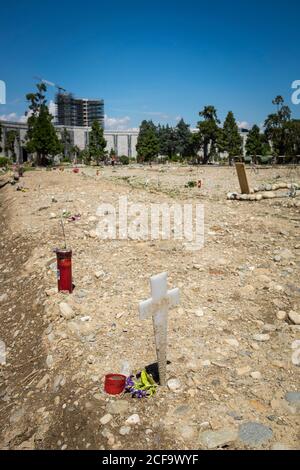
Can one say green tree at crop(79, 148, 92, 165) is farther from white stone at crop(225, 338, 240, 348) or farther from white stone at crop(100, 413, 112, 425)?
white stone at crop(100, 413, 112, 425)

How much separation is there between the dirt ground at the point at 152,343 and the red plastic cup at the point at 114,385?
0.06 meters

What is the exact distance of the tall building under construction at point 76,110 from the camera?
153 metres

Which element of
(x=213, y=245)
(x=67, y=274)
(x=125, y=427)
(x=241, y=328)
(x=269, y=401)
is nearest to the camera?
(x=125, y=427)

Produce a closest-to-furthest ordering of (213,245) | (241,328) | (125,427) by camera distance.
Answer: (125,427), (241,328), (213,245)

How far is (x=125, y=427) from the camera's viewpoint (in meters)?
2.62

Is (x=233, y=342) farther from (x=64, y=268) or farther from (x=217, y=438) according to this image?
(x=64, y=268)

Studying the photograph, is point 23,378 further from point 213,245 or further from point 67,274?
point 213,245

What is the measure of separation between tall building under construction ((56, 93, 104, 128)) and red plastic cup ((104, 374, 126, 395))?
151m

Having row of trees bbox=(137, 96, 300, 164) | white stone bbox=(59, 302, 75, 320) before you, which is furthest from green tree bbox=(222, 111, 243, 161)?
white stone bbox=(59, 302, 75, 320)

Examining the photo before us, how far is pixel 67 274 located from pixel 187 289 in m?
1.70

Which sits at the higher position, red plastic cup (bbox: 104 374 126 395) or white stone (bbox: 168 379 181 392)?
red plastic cup (bbox: 104 374 126 395)
